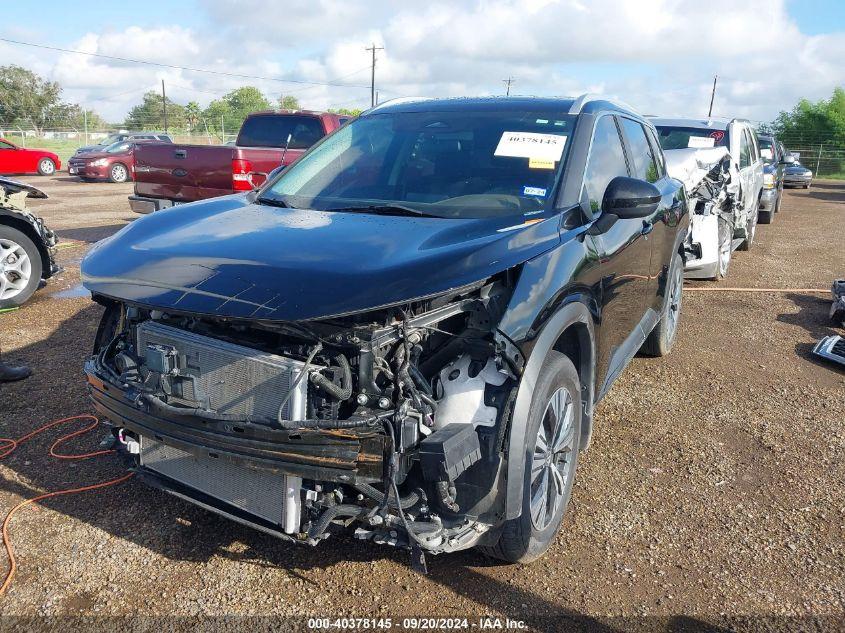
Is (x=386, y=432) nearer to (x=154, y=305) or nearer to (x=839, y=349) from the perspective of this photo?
(x=154, y=305)

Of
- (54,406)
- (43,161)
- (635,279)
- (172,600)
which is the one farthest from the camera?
(43,161)

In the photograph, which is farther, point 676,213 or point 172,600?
point 676,213

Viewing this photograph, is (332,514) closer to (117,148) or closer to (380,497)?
(380,497)

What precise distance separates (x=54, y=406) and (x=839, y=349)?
6127mm

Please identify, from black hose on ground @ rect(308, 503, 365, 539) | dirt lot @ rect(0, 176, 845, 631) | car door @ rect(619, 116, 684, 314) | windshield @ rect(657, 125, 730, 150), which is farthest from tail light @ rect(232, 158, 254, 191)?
black hose on ground @ rect(308, 503, 365, 539)

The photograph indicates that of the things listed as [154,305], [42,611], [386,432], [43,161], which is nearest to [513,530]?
[386,432]

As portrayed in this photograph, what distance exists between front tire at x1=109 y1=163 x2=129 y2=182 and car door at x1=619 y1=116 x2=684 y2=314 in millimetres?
23113

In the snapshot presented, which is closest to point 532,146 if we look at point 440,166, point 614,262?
point 440,166

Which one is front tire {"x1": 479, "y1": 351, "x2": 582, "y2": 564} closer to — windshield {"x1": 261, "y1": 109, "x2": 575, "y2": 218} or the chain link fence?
windshield {"x1": 261, "y1": 109, "x2": 575, "y2": 218}

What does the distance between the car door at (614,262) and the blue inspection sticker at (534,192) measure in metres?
0.23

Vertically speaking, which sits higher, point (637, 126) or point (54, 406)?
point (637, 126)

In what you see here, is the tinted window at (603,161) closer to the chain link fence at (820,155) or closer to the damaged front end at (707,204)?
the damaged front end at (707,204)

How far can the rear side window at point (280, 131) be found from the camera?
11250 millimetres

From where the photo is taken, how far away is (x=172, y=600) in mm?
2803
